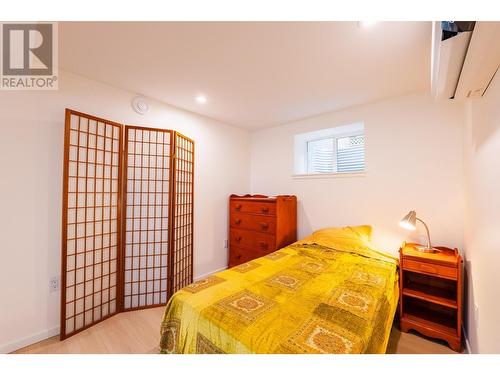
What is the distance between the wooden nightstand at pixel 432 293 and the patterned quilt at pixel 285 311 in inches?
7.8

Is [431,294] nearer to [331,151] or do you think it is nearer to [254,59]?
[331,151]

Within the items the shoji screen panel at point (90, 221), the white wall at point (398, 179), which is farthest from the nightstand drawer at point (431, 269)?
the shoji screen panel at point (90, 221)

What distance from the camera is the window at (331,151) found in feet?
9.08

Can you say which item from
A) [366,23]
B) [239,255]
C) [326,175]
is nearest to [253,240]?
[239,255]

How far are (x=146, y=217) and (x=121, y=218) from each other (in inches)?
9.7

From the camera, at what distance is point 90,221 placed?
76.5 inches

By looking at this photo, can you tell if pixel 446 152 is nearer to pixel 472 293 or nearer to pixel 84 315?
pixel 472 293

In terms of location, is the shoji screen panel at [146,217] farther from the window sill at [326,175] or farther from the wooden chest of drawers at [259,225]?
the window sill at [326,175]

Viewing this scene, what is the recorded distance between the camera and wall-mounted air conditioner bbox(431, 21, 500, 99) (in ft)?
2.71

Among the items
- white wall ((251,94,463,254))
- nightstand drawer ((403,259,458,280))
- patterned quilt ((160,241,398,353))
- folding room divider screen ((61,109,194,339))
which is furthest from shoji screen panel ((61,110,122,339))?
nightstand drawer ((403,259,458,280))

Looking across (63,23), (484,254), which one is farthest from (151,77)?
(484,254)

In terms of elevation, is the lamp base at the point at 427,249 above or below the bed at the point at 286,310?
above

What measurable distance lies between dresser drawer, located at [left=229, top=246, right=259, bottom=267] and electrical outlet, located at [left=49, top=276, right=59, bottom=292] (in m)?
1.98

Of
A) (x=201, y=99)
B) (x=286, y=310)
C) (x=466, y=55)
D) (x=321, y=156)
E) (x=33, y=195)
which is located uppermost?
(x=201, y=99)
